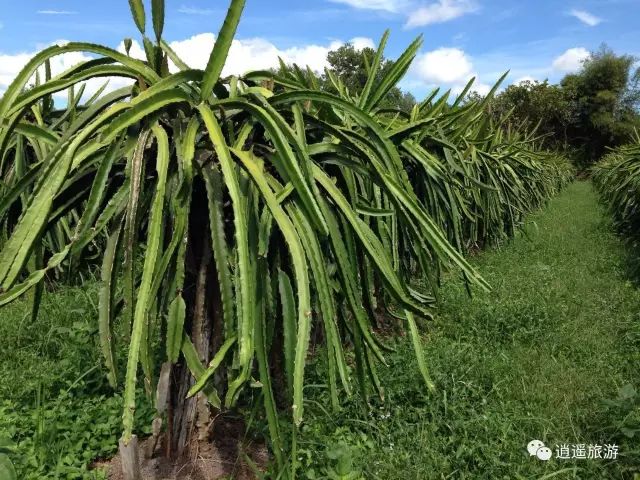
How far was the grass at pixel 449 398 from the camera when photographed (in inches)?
76.4

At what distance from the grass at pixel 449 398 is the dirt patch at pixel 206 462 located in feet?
0.47

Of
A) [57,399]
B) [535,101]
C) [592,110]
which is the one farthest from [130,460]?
[592,110]

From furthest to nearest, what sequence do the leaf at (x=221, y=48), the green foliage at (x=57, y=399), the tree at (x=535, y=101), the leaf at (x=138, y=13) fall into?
the tree at (x=535, y=101) < the green foliage at (x=57, y=399) < the leaf at (x=138, y=13) < the leaf at (x=221, y=48)

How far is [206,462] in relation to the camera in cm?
183

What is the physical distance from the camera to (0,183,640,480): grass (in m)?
1.94

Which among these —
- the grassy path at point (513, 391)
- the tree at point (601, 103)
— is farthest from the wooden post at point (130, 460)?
the tree at point (601, 103)

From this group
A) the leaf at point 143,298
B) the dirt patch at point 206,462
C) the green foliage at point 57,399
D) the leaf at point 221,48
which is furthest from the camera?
the green foliage at point 57,399

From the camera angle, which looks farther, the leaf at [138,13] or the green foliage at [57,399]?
the green foliage at [57,399]

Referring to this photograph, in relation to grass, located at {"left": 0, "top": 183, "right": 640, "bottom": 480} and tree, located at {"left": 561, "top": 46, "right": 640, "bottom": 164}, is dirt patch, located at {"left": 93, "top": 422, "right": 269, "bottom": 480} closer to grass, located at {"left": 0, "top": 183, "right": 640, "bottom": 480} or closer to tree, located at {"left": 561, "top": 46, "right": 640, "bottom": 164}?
grass, located at {"left": 0, "top": 183, "right": 640, "bottom": 480}

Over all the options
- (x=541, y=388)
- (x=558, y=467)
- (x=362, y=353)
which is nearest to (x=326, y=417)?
(x=362, y=353)

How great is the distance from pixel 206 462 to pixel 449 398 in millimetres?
1084

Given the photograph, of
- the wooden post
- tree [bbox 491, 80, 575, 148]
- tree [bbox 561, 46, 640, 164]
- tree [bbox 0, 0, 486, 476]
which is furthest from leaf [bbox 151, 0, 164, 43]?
tree [bbox 561, 46, 640, 164]

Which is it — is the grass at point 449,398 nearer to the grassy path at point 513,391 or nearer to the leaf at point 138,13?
the grassy path at point 513,391

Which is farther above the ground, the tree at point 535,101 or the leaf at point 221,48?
the tree at point 535,101
